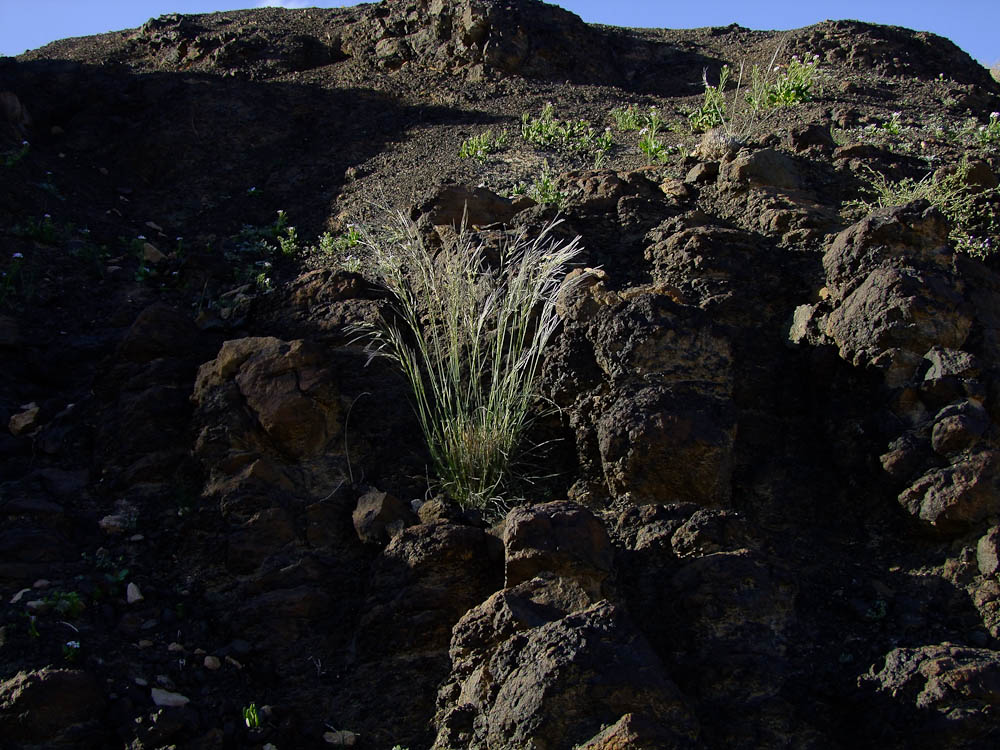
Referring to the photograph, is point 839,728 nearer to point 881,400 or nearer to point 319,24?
point 881,400

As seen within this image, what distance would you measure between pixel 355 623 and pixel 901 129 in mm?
5413

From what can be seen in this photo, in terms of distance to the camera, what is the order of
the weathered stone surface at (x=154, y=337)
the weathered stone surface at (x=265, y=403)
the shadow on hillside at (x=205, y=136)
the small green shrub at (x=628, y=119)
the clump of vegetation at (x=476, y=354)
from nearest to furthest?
the clump of vegetation at (x=476, y=354)
the weathered stone surface at (x=265, y=403)
the weathered stone surface at (x=154, y=337)
the shadow on hillside at (x=205, y=136)
the small green shrub at (x=628, y=119)

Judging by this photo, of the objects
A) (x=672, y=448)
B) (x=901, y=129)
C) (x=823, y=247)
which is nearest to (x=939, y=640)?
(x=672, y=448)

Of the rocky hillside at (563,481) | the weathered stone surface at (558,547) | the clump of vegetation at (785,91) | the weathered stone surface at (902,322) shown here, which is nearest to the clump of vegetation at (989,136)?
the rocky hillside at (563,481)

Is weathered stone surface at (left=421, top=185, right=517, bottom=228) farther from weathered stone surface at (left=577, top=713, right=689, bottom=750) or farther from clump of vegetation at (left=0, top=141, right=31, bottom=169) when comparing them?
clump of vegetation at (left=0, top=141, right=31, bottom=169)

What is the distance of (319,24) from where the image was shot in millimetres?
10828

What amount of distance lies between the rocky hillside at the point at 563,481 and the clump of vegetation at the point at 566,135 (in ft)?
1.25

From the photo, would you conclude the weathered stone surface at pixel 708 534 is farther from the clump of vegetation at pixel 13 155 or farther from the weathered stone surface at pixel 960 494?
the clump of vegetation at pixel 13 155

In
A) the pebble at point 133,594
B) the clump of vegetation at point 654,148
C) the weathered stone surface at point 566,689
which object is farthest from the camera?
the clump of vegetation at point 654,148

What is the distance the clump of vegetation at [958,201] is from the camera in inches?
202

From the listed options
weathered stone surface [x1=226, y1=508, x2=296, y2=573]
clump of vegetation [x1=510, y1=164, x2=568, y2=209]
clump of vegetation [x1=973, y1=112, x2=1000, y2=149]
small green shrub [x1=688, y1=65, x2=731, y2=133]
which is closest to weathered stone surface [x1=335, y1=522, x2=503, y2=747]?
weathered stone surface [x1=226, y1=508, x2=296, y2=573]

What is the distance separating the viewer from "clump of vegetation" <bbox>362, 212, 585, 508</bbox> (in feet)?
12.8

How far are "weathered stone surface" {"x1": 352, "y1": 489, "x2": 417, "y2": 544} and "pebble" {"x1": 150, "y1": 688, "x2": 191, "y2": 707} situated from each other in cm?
90

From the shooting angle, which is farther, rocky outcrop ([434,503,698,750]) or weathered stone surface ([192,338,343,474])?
weathered stone surface ([192,338,343,474])
